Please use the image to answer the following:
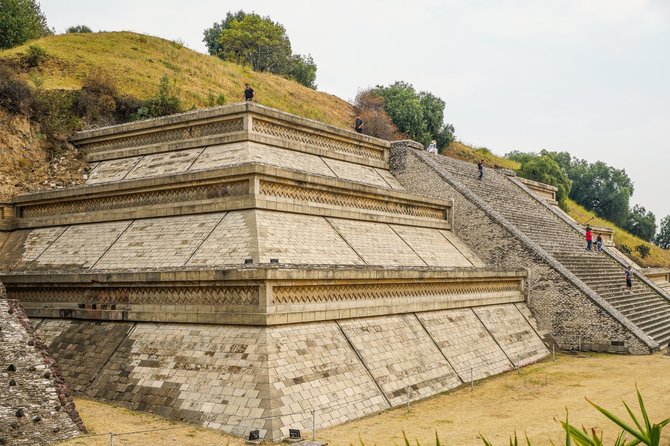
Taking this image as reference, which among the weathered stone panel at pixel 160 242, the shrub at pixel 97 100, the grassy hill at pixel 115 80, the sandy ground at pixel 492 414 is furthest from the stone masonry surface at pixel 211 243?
the shrub at pixel 97 100

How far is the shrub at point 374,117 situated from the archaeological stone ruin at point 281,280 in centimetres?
1573

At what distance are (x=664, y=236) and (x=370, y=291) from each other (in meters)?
71.9

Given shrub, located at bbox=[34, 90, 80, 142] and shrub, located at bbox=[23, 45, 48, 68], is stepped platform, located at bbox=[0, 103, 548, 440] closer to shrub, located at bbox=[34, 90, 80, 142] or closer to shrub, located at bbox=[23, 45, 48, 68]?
shrub, located at bbox=[34, 90, 80, 142]

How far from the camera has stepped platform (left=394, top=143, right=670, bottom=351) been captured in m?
19.5

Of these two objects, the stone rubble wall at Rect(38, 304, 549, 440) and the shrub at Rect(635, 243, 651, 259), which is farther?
the shrub at Rect(635, 243, 651, 259)

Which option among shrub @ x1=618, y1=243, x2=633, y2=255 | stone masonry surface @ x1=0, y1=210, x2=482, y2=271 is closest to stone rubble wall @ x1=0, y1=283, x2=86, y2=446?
stone masonry surface @ x1=0, y1=210, x2=482, y2=271

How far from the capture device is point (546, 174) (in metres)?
48.0

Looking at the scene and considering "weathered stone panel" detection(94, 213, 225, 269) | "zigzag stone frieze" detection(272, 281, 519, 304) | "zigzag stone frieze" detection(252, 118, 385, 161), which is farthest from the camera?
"zigzag stone frieze" detection(252, 118, 385, 161)

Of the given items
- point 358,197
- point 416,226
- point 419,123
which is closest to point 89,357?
point 358,197

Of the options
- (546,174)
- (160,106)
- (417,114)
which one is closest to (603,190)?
(546,174)

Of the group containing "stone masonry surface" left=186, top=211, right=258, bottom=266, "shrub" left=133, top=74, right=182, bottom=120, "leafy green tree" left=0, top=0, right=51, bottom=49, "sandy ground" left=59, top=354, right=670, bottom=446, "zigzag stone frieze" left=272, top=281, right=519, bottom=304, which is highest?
"leafy green tree" left=0, top=0, right=51, bottom=49

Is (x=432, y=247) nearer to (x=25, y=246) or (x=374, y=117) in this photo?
(x=25, y=246)

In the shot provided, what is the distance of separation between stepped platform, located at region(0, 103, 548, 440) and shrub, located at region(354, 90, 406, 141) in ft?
61.8

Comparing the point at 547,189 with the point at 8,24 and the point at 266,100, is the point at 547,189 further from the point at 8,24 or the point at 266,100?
the point at 8,24
